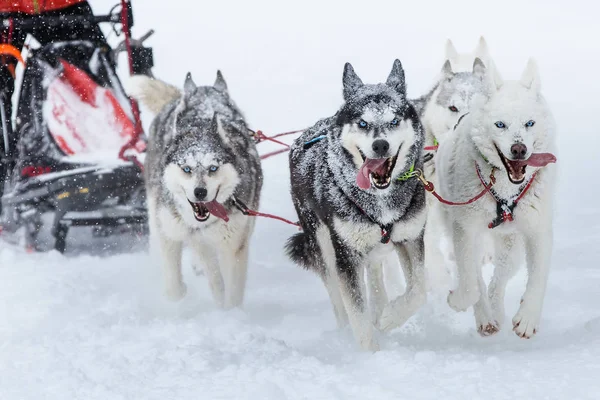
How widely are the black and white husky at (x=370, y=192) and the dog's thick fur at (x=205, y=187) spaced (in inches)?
23.5

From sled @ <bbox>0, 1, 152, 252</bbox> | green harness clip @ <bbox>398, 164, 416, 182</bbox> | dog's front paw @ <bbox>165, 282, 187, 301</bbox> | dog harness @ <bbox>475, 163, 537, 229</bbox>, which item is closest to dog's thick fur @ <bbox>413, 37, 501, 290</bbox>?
dog harness @ <bbox>475, 163, 537, 229</bbox>

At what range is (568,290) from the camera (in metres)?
3.63

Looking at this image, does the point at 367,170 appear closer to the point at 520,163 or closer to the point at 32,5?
the point at 520,163

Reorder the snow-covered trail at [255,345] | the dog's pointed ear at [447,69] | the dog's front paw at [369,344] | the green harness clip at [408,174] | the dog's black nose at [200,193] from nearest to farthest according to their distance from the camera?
the snow-covered trail at [255,345] → the green harness clip at [408,174] → the dog's front paw at [369,344] → the dog's black nose at [200,193] → the dog's pointed ear at [447,69]

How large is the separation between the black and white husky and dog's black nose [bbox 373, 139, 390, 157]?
2 cm

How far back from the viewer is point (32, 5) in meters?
4.63

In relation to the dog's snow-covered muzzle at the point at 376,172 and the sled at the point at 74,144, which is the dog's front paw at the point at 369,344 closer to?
the dog's snow-covered muzzle at the point at 376,172

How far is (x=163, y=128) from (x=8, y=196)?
1.31 metres

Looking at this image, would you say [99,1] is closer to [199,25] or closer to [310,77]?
[199,25]

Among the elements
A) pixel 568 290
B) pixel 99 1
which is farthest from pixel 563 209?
pixel 99 1

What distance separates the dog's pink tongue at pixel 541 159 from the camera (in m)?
2.68

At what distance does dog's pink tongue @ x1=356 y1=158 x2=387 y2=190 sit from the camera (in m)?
2.67

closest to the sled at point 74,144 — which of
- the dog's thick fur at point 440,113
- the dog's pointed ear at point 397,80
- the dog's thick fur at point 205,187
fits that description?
the dog's thick fur at point 205,187

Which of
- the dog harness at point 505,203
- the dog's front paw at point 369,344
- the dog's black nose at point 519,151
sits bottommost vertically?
the dog's front paw at point 369,344
